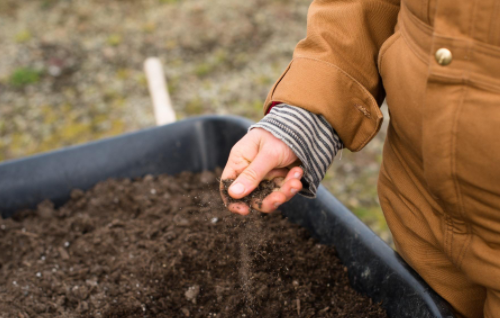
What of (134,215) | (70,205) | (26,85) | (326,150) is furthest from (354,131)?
(26,85)

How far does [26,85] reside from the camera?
3.01 m

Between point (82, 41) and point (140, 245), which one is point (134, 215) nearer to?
point (140, 245)

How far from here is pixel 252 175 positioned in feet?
2.66

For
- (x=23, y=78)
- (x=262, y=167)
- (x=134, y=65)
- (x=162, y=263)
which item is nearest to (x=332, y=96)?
(x=262, y=167)

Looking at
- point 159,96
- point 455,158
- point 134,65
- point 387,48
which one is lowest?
point 134,65

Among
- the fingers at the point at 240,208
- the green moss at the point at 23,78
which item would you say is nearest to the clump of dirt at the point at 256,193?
the fingers at the point at 240,208

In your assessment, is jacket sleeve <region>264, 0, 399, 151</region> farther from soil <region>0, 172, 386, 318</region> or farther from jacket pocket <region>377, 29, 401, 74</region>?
soil <region>0, 172, 386, 318</region>

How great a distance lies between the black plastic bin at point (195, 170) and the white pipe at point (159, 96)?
23cm

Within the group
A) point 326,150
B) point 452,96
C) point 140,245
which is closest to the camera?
point 452,96

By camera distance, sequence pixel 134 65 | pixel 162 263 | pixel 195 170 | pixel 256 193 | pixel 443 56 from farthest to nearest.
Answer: pixel 134 65, pixel 195 170, pixel 162 263, pixel 256 193, pixel 443 56

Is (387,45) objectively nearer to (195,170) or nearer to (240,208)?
(240,208)

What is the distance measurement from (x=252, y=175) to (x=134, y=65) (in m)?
2.64

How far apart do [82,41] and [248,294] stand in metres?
2.93

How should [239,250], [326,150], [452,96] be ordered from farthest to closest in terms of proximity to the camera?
1. [239,250]
2. [326,150]
3. [452,96]
